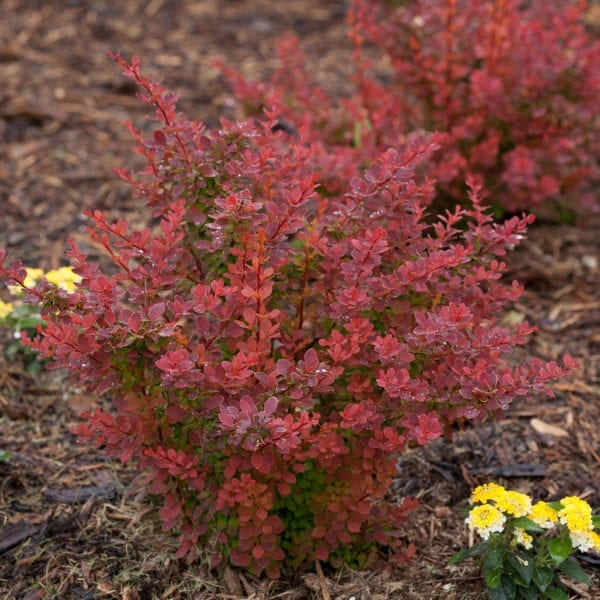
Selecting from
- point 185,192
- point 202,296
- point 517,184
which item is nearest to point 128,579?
point 202,296

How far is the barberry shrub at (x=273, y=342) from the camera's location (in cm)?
205

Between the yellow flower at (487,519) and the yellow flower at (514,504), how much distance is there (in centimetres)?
2

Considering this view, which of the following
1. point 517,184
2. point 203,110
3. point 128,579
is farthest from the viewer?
point 203,110

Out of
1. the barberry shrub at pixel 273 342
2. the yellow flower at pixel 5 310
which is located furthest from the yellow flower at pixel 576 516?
the yellow flower at pixel 5 310

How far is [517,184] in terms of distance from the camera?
3846mm

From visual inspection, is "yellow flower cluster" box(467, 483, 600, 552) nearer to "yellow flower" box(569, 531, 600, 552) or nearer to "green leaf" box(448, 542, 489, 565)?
"yellow flower" box(569, 531, 600, 552)

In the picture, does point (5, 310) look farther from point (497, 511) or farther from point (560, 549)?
point (560, 549)

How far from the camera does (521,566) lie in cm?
230

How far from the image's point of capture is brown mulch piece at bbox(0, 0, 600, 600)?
2.51 meters

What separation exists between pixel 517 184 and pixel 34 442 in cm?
232

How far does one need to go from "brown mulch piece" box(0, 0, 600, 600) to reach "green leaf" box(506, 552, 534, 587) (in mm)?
183

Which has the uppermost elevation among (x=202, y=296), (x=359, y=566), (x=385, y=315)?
(x=202, y=296)

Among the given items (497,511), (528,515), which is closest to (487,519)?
(497,511)

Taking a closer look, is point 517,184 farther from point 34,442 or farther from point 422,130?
point 34,442
